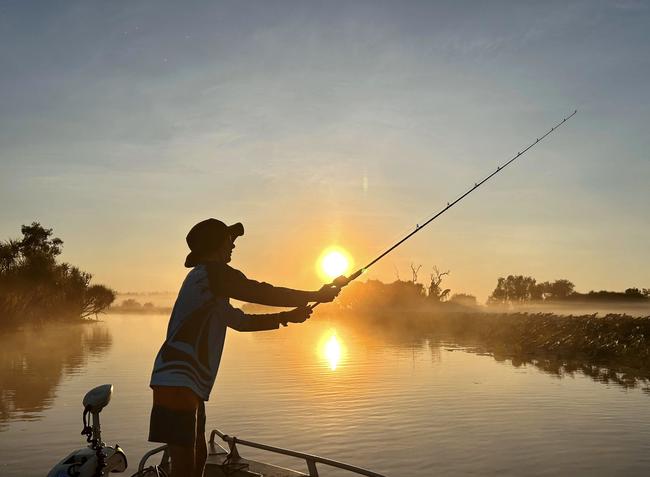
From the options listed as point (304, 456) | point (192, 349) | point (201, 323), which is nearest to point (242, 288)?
point (201, 323)

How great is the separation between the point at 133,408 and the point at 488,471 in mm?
14606

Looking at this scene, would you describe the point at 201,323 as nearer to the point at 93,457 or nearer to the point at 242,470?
the point at 93,457

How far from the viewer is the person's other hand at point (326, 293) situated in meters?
5.87

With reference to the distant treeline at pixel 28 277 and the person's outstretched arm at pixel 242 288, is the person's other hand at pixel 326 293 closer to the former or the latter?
the person's outstretched arm at pixel 242 288

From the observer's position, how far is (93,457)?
601cm

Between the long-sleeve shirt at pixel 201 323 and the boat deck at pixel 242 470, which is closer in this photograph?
the long-sleeve shirt at pixel 201 323

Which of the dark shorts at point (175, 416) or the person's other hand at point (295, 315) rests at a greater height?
the person's other hand at point (295, 315)

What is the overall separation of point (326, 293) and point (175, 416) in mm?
1797

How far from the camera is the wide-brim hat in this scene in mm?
5551

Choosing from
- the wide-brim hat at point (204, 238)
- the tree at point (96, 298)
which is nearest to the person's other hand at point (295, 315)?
the wide-brim hat at point (204, 238)

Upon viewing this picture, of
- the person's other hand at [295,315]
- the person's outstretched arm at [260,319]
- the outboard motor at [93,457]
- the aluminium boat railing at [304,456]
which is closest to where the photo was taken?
the person's outstretched arm at [260,319]

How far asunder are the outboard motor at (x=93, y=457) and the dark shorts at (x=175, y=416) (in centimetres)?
120

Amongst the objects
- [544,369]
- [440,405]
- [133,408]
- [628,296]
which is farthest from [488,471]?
[628,296]

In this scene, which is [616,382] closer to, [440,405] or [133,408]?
[440,405]
